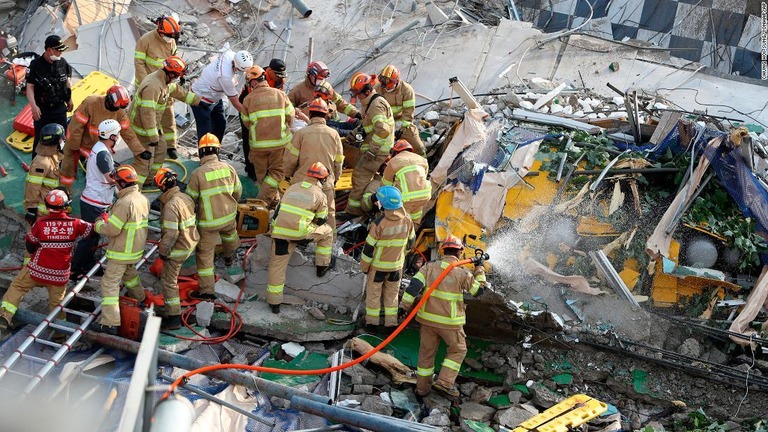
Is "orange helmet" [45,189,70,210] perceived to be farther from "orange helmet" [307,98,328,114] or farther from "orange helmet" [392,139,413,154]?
"orange helmet" [392,139,413,154]

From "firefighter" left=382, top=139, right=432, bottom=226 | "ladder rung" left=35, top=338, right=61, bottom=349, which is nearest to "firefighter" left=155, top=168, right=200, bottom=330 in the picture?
"ladder rung" left=35, top=338, right=61, bottom=349

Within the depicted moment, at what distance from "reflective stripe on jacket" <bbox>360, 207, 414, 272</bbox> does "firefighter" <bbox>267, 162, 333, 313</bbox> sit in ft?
1.79

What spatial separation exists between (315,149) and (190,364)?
2.86 meters

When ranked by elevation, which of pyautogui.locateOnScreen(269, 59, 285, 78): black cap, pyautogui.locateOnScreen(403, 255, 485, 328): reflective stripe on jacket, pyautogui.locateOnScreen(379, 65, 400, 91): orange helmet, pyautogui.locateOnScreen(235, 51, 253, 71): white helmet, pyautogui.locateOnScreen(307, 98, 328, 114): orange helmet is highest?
pyautogui.locateOnScreen(235, 51, 253, 71): white helmet

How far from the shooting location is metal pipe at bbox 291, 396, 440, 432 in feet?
25.7

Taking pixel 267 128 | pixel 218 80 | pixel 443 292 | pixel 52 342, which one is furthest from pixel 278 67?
pixel 52 342

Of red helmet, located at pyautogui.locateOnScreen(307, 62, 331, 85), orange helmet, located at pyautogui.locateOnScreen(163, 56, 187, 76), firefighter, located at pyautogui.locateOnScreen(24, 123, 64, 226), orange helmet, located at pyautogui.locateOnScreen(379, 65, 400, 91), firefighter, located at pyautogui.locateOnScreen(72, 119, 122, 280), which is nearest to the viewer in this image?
firefighter, located at pyautogui.locateOnScreen(72, 119, 122, 280)

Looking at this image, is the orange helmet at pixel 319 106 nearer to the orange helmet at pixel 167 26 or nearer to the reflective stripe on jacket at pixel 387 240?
the reflective stripe on jacket at pixel 387 240

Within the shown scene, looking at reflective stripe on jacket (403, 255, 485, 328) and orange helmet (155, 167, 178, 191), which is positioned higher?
orange helmet (155, 167, 178, 191)

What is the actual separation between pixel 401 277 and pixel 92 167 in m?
3.42

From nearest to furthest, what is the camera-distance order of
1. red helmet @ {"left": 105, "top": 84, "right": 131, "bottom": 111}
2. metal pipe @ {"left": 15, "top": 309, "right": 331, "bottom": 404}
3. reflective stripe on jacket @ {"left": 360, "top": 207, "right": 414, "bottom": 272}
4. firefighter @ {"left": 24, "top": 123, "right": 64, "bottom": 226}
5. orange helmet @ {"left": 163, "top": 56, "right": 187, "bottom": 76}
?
1. metal pipe @ {"left": 15, "top": 309, "right": 331, "bottom": 404}
2. reflective stripe on jacket @ {"left": 360, "top": 207, "right": 414, "bottom": 272}
3. red helmet @ {"left": 105, "top": 84, "right": 131, "bottom": 111}
4. firefighter @ {"left": 24, "top": 123, "right": 64, "bottom": 226}
5. orange helmet @ {"left": 163, "top": 56, "right": 187, "bottom": 76}

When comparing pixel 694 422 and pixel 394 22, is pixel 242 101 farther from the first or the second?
pixel 694 422

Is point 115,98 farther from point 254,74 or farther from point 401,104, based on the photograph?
point 401,104

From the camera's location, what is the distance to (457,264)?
8.83 m
